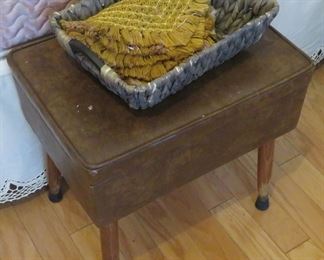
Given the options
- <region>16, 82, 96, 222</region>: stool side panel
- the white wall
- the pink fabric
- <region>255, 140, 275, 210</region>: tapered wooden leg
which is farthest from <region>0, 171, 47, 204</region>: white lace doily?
the white wall

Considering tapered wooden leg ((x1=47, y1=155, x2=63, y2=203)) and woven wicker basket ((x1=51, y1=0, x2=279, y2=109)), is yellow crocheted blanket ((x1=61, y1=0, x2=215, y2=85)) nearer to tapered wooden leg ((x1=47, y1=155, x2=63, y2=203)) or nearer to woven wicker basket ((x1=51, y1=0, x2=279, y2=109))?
woven wicker basket ((x1=51, y1=0, x2=279, y2=109))

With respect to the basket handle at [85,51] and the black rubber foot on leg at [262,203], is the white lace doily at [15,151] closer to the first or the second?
the basket handle at [85,51]

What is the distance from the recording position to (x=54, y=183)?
135cm

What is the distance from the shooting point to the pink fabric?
1071mm

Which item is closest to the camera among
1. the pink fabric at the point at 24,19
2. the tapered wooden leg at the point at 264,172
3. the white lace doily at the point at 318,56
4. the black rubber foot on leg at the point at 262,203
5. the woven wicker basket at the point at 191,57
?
the woven wicker basket at the point at 191,57

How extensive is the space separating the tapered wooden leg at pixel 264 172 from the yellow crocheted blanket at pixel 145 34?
335 millimetres

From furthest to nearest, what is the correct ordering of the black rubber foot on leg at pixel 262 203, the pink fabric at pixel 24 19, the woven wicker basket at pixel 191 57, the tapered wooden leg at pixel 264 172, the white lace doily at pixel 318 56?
the white lace doily at pixel 318 56
the black rubber foot on leg at pixel 262 203
the tapered wooden leg at pixel 264 172
the pink fabric at pixel 24 19
the woven wicker basket at pixel 191 57

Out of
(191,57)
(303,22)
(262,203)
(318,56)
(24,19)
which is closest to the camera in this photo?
(191,57)

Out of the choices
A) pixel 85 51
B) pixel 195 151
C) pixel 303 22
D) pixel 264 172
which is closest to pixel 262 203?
pixel 264 172

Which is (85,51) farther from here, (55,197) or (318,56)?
(318,56)

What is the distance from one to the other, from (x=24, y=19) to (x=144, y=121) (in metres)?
0.33

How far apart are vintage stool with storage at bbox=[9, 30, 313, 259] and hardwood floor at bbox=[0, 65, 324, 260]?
0.65 feet

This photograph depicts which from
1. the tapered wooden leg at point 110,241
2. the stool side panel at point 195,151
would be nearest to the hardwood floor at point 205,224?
the tapered wooden leg at point 110,241

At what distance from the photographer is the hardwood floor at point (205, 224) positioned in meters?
1.30
